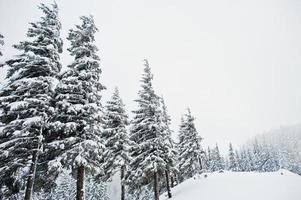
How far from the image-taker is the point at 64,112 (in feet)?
52.9

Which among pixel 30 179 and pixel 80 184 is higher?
pixel 30 179

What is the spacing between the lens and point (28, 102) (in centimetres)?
1352

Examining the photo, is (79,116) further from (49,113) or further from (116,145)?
(116,145)

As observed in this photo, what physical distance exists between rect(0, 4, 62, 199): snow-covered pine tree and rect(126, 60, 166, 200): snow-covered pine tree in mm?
11502

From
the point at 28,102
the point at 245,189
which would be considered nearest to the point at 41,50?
the point at 28,102

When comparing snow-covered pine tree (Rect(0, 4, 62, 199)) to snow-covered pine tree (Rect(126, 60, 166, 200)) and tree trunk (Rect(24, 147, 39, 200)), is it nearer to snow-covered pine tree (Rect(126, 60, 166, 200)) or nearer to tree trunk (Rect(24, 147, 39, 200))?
tree trunk (Rect(24, 147, 39, 200))

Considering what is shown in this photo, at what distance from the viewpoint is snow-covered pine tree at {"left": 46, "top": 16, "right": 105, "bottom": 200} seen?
14947 millimetres

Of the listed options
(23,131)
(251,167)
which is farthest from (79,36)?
(251,167)

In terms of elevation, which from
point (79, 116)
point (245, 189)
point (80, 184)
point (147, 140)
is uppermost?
point (79, 116)

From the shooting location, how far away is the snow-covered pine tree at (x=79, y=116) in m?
14.9

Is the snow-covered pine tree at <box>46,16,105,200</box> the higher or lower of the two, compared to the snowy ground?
higher

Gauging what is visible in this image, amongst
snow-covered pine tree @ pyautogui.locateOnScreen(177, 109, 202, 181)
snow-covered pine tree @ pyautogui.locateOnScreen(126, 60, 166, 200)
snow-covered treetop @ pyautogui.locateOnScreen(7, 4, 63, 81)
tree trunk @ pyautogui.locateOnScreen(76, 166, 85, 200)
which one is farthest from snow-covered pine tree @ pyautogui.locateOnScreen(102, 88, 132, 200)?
snow-covered pine tree @ pyautogui.locateOnScreen(177, 109, 202, 181)

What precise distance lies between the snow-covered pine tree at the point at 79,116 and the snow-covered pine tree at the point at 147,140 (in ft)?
25.3

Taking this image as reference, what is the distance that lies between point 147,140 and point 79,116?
979 cm
